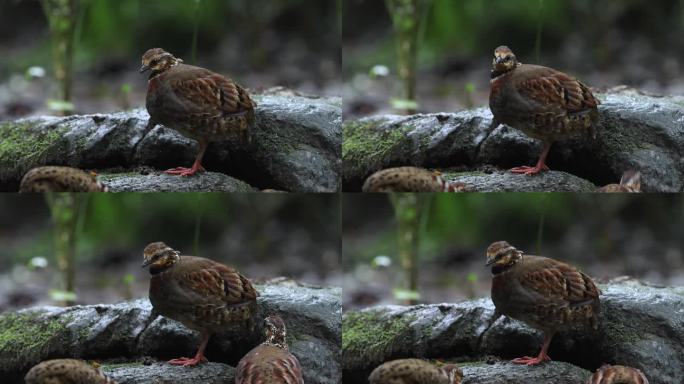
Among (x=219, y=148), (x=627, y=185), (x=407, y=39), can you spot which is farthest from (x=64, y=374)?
(x=627, y=185)

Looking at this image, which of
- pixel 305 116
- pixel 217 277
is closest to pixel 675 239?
pixel 305 116

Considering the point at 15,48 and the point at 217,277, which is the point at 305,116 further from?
the point at 15,48

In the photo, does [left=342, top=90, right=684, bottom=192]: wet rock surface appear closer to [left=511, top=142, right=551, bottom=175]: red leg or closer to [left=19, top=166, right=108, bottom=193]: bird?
[left=511, top=142, right=551, bottom=175]: red leg

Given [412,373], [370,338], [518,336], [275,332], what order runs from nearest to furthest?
1. [412,373]
2. [275,332]
3. [518,336]
4. [370,338]

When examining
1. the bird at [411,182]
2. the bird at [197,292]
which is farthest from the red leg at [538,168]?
the bird at [197,292]

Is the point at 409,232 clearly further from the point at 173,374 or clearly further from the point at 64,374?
the point at 64,374

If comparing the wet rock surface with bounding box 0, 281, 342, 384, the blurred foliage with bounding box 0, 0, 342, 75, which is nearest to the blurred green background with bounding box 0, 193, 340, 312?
the wet rock surface with bounding box 0, 281, 342, 384
